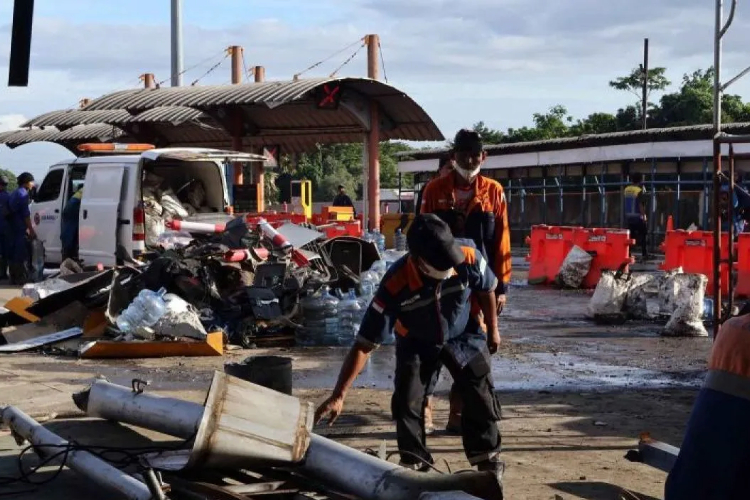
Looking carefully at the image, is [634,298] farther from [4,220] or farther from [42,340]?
[4,220]

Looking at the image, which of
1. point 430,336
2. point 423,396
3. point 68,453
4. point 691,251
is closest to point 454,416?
point 423,396

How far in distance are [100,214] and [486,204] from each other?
384 inches

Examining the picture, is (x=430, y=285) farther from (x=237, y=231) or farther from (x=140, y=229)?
(x=140, y=229)

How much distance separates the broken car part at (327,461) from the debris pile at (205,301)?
4.17m

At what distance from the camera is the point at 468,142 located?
23.8 feet

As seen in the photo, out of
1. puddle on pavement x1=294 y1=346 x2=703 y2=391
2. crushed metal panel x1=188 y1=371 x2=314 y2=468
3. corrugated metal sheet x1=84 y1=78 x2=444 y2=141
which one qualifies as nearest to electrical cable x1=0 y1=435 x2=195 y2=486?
crushed metal panel x1=188 y1=371 x2=314 y2=468

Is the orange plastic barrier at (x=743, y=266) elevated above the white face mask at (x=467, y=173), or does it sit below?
below

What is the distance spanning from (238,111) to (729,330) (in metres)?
24.5

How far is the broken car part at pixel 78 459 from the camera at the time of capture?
5.23m

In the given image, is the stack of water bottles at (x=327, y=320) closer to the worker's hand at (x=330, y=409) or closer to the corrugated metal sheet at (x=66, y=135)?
the worker's hand at (x=330, y=409)

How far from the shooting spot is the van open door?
623 inches

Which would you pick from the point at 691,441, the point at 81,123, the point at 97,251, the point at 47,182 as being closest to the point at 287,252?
the point at 97,251

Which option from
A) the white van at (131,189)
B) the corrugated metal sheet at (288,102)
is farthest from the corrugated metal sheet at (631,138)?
the white van at (131,189)

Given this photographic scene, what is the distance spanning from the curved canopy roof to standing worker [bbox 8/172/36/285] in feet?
20.0
